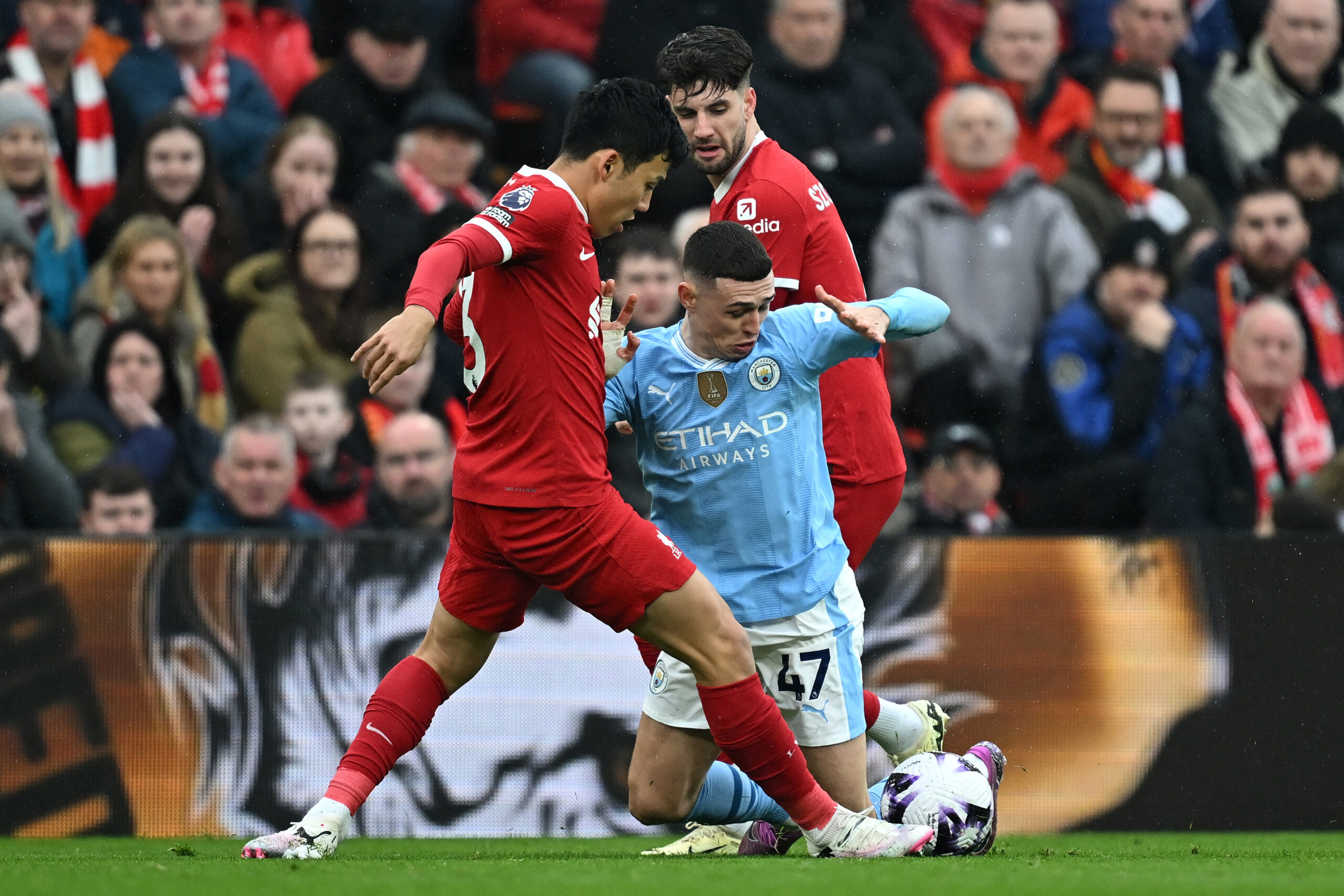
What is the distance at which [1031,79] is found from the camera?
8852 mm

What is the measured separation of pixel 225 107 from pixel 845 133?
3.26 metres

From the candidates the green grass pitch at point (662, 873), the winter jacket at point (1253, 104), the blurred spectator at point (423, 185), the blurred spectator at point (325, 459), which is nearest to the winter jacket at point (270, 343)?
the blurred spectator at point (325, 459)

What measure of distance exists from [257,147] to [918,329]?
194 inches

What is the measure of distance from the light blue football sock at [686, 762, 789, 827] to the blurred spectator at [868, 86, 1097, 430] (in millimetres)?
3504

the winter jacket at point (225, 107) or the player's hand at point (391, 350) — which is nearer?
the player's hand at point (391, 350)

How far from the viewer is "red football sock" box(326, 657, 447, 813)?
449 centimetres

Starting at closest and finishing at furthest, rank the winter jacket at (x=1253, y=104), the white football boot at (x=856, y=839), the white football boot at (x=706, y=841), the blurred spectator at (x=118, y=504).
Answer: the white football boot at (x=856, y=839) → the white football boot at (x=706, y=841) → the blurred spectator at (x=118, y=504) → the winter jacket at (x=1253, y=104)

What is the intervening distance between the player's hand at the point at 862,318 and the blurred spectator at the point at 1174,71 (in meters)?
4.95

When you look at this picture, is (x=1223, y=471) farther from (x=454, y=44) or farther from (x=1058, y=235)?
(x=454, y=44)

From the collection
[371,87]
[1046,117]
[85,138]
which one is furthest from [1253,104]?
[85,138]

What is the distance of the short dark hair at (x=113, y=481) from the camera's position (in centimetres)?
750

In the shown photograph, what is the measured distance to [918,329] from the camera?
15.2 feet

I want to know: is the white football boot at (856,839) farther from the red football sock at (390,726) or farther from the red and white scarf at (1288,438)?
the red and white scarf at (1288,438)

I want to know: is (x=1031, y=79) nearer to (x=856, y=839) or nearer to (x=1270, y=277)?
(x=1270, y=277)
